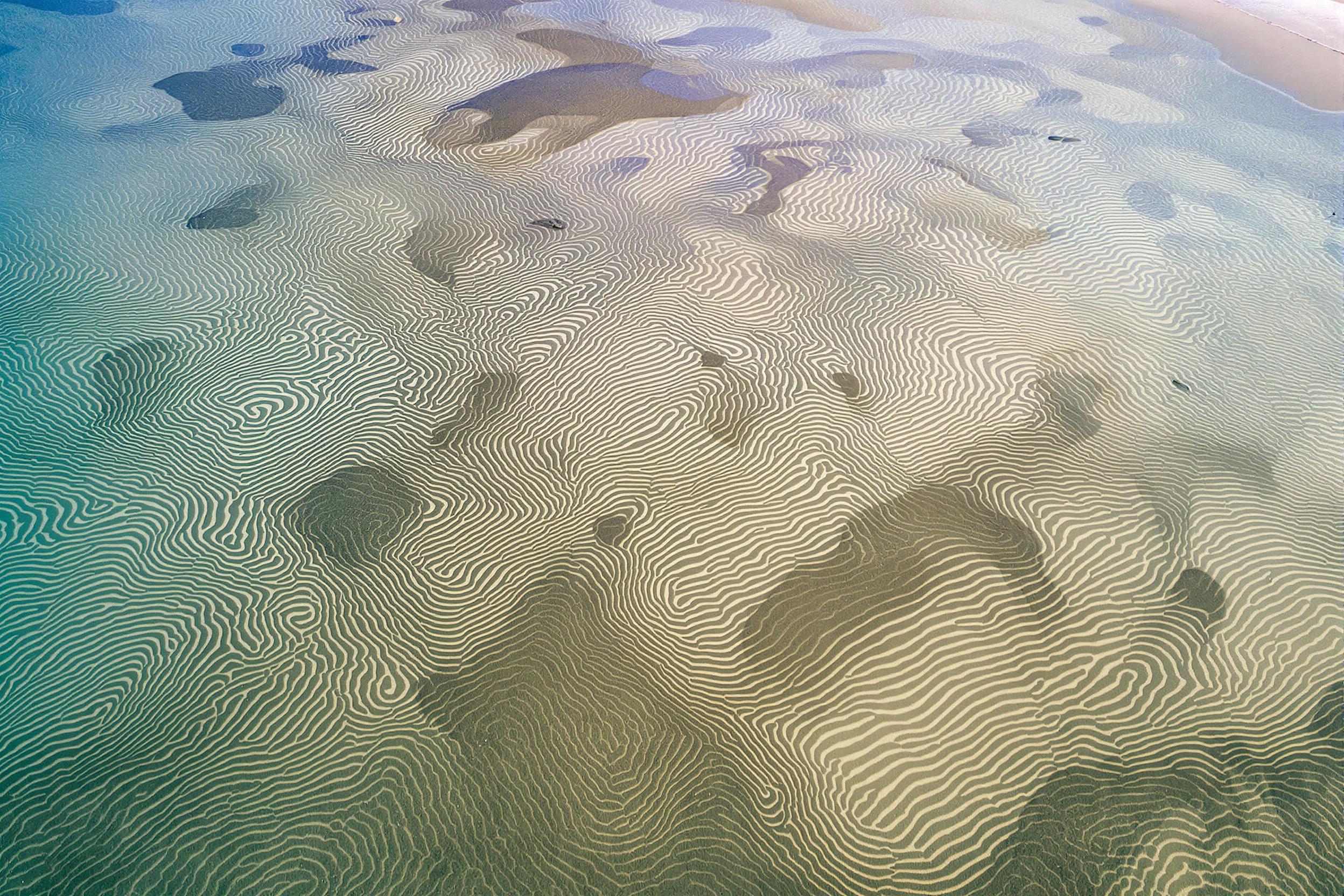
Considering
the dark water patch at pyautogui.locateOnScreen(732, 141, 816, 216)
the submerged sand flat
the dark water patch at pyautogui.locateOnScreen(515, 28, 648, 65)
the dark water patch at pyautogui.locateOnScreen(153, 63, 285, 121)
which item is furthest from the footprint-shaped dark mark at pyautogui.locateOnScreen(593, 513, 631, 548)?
the dark water patch at pyautogui.locateOnScreen(515, 28, 648, 65)

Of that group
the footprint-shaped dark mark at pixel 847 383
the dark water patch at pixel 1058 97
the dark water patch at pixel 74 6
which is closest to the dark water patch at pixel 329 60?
the dark water patch at pixel 74 6

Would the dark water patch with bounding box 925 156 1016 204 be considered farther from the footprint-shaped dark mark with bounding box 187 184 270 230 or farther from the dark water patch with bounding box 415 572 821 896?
the footprint-shaped dark mark with bounding box 187 184 270 230

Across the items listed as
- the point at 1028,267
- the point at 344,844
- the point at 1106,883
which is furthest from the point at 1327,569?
the point at 344,844

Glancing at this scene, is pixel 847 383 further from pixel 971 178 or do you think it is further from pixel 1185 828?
pixel 971 178

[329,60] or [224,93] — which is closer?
[224,93]

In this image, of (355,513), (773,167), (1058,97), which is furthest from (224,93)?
(1058,97)

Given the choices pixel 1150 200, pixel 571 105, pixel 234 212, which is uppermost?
pixel 571 105
